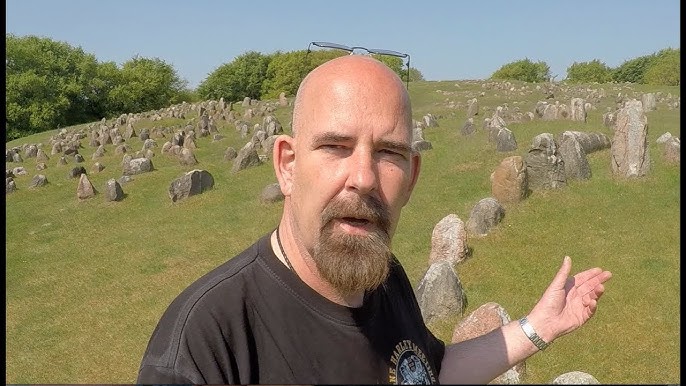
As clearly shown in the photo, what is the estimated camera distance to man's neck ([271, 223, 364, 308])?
243 cm

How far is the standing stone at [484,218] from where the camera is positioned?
39.2 ft

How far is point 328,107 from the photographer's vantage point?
236 cm

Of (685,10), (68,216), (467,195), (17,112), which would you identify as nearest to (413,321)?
(685,10)

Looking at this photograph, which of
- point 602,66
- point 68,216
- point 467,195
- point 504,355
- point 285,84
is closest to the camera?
point 504,355

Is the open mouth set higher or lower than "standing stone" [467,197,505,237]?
higher

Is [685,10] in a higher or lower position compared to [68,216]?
higher

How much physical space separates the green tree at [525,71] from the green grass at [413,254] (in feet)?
244

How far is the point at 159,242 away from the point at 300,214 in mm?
13311

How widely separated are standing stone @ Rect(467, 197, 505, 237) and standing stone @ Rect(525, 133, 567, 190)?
1639 millimetres

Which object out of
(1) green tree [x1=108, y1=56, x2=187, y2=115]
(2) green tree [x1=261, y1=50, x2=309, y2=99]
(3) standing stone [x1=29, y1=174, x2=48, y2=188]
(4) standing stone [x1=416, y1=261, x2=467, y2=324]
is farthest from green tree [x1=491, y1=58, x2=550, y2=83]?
(4) standing stone [x1=416, y1=261, x2=467, y2=324]

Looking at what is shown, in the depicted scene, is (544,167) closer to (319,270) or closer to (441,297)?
(441,297)

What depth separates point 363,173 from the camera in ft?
7.47

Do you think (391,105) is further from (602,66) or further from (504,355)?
(602,66)

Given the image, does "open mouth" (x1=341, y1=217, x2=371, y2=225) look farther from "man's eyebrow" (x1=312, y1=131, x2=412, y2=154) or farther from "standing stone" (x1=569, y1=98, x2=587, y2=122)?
"standing stone" (x1=569, y1=98, x2=587, y2=122)
